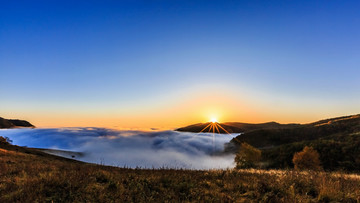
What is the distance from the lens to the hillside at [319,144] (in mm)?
44062

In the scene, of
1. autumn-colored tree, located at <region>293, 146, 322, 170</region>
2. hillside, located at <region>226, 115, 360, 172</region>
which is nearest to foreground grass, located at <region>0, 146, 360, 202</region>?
hillside, located at <region>226, 115, 360, 172</region>

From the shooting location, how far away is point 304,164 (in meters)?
42.6

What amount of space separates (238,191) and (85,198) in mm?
4401

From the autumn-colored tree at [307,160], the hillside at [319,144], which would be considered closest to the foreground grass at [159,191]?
the hillside at [319,144]

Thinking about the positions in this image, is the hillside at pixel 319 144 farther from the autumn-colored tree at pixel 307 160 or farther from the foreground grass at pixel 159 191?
the foreground grass at pixel 159 191

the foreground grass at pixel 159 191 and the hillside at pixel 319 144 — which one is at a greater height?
the foreground grass at pixel 159 191

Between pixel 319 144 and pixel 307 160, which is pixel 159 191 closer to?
pixel 307 160

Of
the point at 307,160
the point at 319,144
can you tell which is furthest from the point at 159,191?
the point at 319,144

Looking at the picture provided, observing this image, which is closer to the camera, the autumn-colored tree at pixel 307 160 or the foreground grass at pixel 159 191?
the foreground grass at pixel 159 191

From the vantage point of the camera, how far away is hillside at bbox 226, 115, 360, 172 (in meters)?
44.1

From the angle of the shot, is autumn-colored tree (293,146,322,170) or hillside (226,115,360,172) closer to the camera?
autumn-colored tree (293,146,322,170)

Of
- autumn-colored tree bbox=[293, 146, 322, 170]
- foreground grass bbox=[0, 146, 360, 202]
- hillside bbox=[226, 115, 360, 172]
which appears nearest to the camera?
foreground grass bbox=[0, 146, 360, 202]

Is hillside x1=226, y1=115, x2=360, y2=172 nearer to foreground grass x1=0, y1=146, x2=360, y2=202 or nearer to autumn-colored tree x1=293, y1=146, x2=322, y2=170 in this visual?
autumn-colored tree x1=293, y1=146, x2=322, y2=170

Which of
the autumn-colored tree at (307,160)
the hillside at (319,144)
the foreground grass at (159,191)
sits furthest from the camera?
the hillside at (319,144)
